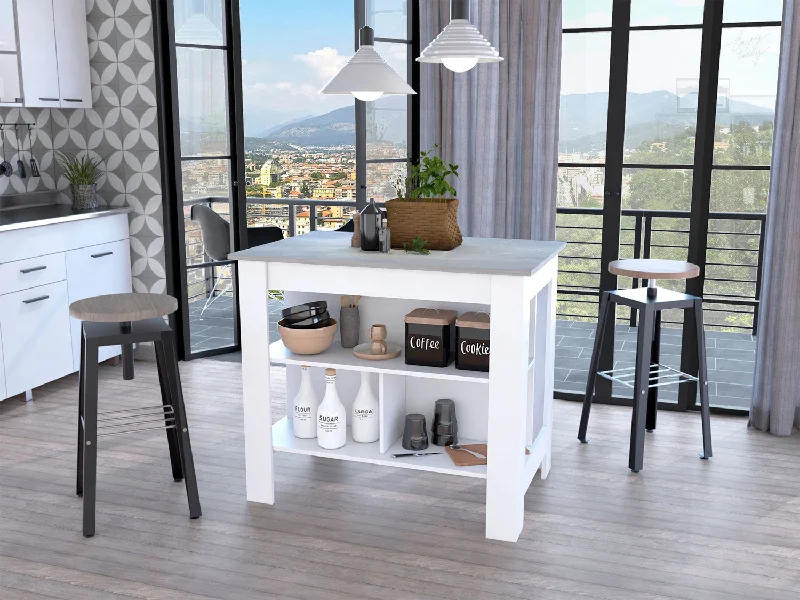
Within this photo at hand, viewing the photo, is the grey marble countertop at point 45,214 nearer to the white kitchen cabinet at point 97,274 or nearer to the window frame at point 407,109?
the white kitchen cabinet at point 97,274

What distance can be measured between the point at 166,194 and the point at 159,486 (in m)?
2.18

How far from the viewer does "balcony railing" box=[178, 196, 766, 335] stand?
14.2ft

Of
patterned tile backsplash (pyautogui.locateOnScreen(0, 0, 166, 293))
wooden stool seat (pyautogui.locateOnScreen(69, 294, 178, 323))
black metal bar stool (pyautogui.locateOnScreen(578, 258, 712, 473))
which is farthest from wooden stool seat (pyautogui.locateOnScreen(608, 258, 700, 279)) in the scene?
patterned tile backsplash (pyautogui.locateOnScreen(0, 0, 166, 293))

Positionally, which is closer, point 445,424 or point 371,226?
point 371,226

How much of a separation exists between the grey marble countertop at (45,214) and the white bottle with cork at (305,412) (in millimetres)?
1917

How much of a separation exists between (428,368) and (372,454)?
0.41m

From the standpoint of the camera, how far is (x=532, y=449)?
10.9 feet

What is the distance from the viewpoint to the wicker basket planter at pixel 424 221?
3217 mm

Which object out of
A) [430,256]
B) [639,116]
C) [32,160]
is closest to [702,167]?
[639,116]

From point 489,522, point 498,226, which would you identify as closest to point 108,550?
point 489,522

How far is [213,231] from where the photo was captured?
17.4 ft

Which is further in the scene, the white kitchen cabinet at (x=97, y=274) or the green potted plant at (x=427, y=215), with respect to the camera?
the white kitchen cabinet at (x=97, y=274)

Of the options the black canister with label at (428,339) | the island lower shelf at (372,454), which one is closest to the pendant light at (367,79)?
the black canister with label at (428,339)

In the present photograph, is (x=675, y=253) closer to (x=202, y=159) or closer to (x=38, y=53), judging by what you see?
(x=202, y=159)
